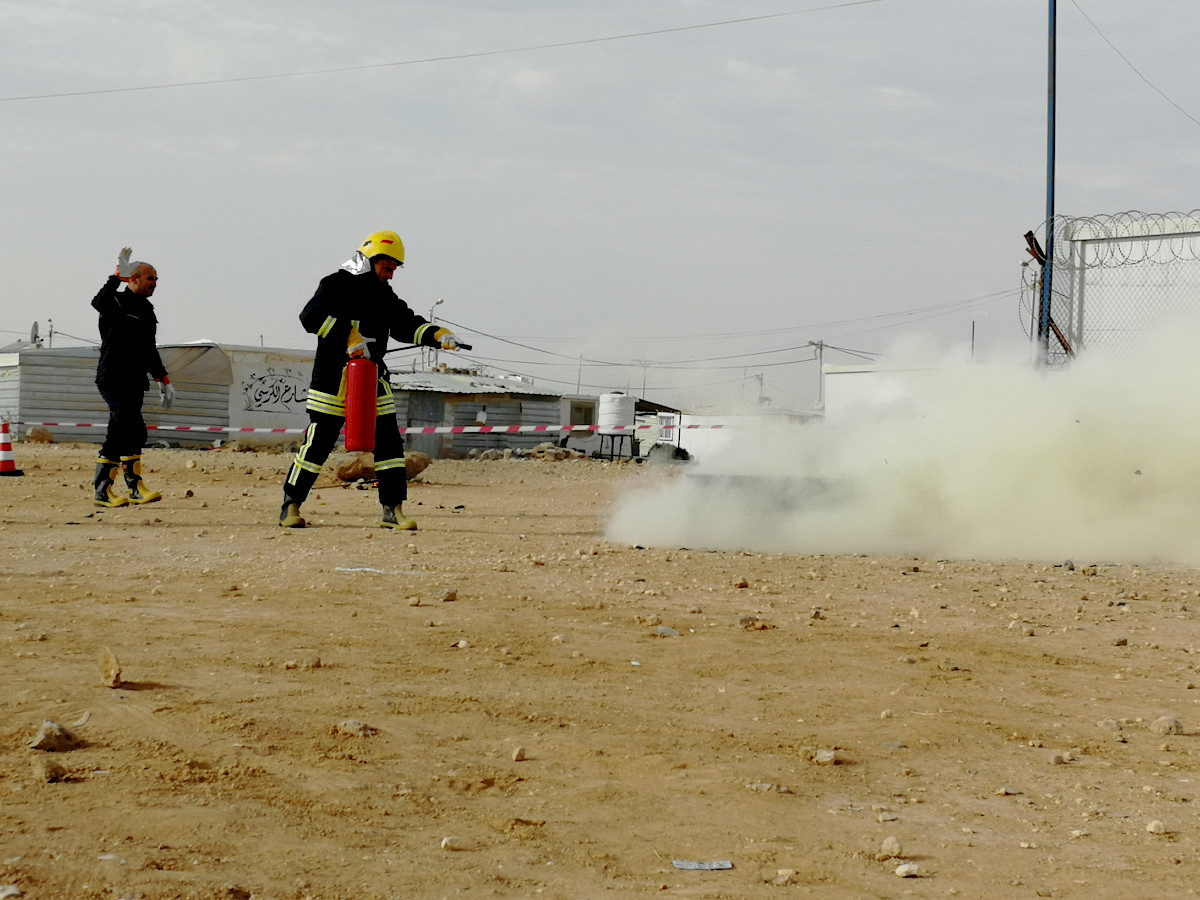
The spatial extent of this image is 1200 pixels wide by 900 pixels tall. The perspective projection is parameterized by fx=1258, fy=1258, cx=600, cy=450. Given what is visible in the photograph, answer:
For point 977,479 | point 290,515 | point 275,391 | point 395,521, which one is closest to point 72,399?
point 275,391

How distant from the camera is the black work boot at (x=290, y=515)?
10594 mm

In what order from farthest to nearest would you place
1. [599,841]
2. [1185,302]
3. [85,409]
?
[85,409] → [1185,302] → [599,841]

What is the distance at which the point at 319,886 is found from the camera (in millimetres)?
2863

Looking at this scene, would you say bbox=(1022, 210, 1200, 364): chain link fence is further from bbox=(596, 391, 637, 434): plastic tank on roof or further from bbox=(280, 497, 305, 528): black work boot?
bbox=(596, 391, 637, 434): plastic tank on roof

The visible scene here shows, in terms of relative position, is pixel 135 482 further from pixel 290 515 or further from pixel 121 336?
pixel 290 515

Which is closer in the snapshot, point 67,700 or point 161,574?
point 67,700

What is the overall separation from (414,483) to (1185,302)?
35.5 feet

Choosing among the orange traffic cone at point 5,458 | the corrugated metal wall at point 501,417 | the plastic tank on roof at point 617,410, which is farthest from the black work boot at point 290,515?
the plastic tank on roof at point 617,410

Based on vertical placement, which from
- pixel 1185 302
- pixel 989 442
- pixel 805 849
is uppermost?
pixel 1185 302

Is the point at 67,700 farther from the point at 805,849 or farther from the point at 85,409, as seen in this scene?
the point at 85,409

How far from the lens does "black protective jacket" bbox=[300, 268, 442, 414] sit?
418 inches

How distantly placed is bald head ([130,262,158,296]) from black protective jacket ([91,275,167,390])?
0.06m

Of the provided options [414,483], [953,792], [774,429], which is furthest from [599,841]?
[414,483]

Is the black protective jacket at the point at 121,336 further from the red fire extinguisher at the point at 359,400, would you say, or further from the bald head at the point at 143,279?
the red fire extinguisher at the point at 359,400
